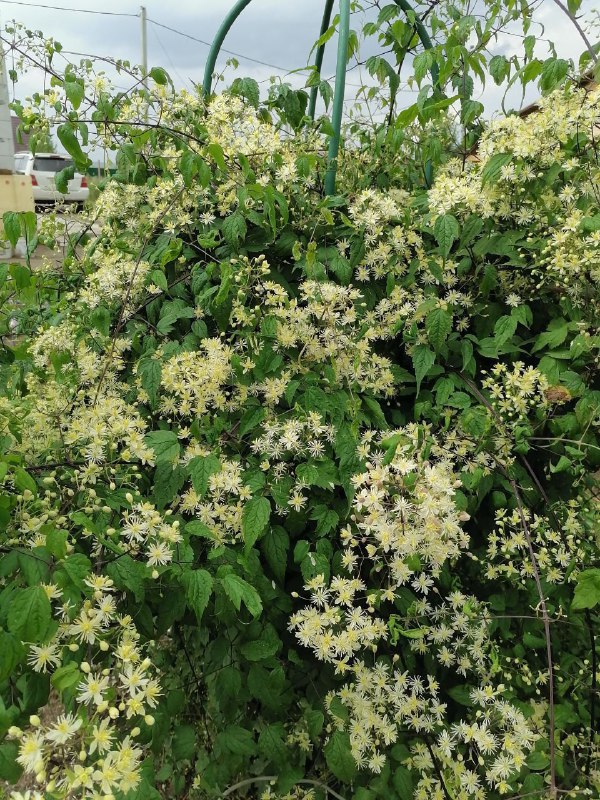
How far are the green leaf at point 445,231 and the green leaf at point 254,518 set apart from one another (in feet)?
2.65

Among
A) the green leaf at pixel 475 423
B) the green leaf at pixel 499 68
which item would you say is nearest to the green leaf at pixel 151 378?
the green leaf at pixel 475 423

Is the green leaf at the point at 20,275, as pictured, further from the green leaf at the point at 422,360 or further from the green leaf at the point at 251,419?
the green leaf at the point at 422,360

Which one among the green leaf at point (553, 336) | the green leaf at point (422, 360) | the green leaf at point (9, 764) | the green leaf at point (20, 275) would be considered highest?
the green leaf at point (20, 275)

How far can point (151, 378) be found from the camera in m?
1.33

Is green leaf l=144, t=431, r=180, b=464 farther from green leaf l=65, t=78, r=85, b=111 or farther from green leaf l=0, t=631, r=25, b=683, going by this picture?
green leaf l=65, t=78, r=85, b=111

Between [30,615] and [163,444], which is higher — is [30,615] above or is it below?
below

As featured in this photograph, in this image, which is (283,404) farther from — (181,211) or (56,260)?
(56,260)

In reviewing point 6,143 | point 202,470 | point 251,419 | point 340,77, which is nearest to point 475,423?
point 251,419

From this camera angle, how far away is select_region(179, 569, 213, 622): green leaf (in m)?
0.97

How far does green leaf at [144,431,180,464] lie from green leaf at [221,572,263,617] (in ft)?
0.96

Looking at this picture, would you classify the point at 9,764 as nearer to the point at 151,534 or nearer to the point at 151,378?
the point at 151,534

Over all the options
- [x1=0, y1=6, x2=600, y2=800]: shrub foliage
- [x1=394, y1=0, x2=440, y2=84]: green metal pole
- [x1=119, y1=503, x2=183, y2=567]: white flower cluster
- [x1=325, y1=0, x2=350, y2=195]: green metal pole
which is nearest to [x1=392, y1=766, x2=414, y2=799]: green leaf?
[x1=0, y1=6, x2=600, y2=800]: shrub foliage

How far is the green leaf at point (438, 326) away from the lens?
144 cm

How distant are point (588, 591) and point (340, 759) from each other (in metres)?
0.64
